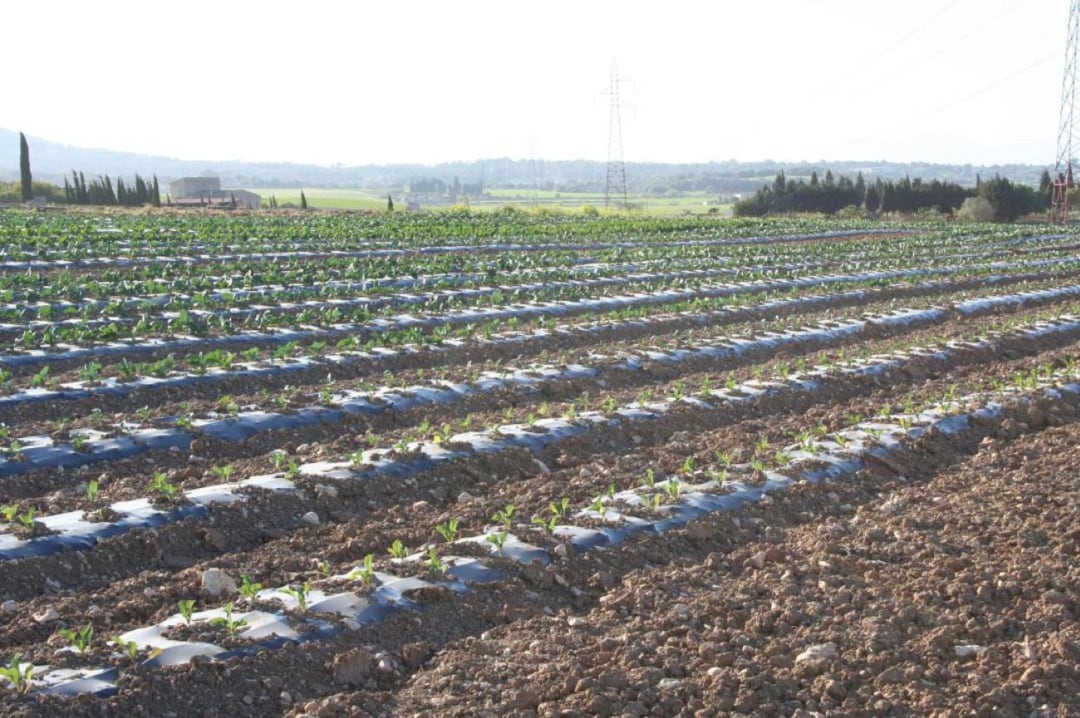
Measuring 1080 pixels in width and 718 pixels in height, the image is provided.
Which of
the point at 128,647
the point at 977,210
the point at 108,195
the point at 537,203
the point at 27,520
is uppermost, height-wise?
the point at 108,195

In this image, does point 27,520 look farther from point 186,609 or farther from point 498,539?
point 498,539

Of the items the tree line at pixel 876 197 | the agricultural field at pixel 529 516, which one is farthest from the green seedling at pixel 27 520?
the tree line at pixel 876 197

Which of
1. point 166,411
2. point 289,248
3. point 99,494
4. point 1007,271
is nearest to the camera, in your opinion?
point 99,494

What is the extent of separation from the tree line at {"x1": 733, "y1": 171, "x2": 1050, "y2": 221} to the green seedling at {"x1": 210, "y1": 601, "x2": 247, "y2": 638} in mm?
53838

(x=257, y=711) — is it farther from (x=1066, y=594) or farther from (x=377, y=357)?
(x=377, y=357)

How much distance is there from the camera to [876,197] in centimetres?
5856

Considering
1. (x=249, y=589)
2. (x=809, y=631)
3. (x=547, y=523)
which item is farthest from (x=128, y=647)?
(x=809, y=631)

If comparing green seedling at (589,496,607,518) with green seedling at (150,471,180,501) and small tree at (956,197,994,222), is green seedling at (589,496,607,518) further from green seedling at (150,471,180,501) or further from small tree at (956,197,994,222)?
small tree at (956,197,994,222)

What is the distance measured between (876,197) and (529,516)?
183ft

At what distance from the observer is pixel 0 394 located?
9195 mm

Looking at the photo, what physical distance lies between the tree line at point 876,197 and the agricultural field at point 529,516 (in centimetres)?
4392

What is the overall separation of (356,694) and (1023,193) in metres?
55.9

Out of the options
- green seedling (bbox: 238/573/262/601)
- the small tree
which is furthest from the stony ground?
the small tree

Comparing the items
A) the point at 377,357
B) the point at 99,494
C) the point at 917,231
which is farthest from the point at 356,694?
the point at 917,231
